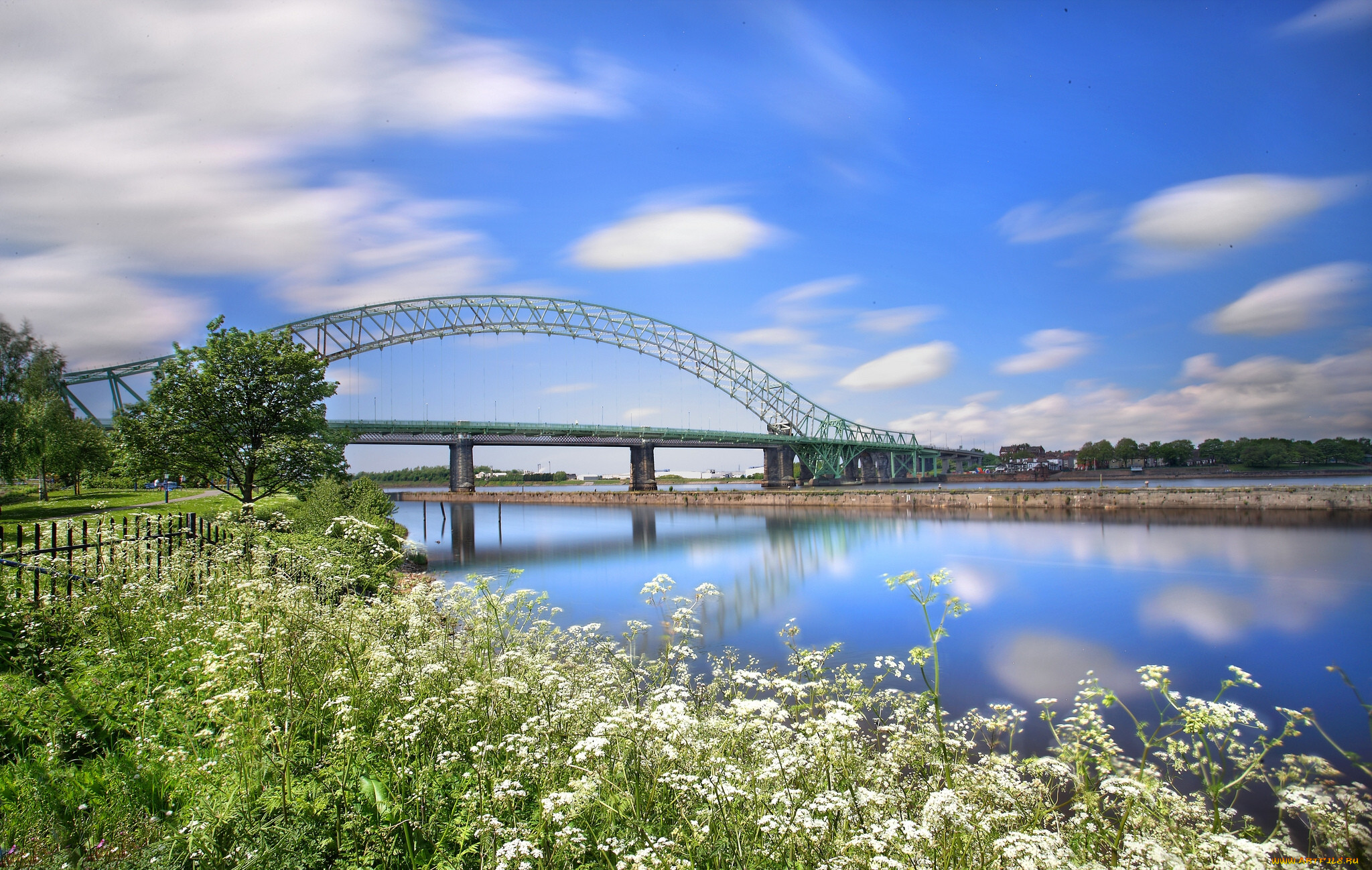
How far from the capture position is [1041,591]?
17156mm

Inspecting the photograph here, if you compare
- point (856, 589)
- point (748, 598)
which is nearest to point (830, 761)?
point (748, 598)

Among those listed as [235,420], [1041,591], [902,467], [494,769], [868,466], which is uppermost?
[235,420]

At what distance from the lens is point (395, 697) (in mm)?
4672

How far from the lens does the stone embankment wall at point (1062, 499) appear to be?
3256 centimetres

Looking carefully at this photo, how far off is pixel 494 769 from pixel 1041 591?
17547mm

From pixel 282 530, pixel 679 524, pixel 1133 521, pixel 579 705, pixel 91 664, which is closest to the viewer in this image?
pixel 579 705

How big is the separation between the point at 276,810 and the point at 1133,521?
41.0m

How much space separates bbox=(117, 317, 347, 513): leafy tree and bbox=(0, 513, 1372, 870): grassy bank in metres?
15.1

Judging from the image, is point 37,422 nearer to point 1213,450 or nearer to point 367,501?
point 367,501

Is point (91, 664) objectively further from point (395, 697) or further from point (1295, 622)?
point (1295, 622)

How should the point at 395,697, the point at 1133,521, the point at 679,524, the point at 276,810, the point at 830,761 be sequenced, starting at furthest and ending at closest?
the point at 679,524 → the point at 1133,521 → the point at 395,697 → the point at 830,761 → the point at 276,810

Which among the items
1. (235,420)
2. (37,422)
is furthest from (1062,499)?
(37,422)

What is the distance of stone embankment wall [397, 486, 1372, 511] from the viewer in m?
32.6

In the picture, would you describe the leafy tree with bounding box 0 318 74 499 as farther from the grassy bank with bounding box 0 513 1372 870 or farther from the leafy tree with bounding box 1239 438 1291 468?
the leafy tree with bounding box 1239 438 1291 468
